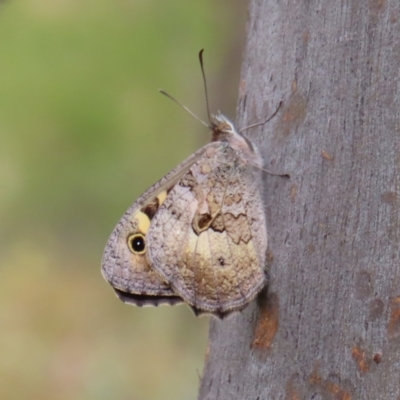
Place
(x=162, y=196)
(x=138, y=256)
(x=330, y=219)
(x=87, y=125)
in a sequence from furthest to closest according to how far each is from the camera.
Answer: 1. (x=87, y=125)
2. (x=162, y=196)
3. (x=138, y=256)
4. (x=330, y=219)

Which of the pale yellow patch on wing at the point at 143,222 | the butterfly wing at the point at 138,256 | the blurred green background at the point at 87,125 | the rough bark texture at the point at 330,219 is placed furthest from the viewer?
the blurred green background at the point at 87,125

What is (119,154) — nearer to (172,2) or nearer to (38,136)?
(38,136)

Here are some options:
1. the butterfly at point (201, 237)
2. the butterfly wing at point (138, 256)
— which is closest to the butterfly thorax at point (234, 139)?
the butterfly at point (201, 237)

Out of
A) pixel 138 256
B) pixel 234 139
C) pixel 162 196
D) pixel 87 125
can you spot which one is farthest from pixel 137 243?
pixel 87 125

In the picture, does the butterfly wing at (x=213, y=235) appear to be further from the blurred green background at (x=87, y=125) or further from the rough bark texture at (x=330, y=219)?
the blurred green background at (x=87, y=125)

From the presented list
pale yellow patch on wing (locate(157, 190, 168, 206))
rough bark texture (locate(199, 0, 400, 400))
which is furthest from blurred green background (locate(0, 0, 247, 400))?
rough bark texture (locate(199, 0, 400, 400))

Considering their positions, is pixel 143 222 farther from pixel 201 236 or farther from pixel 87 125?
pixel 87 125
